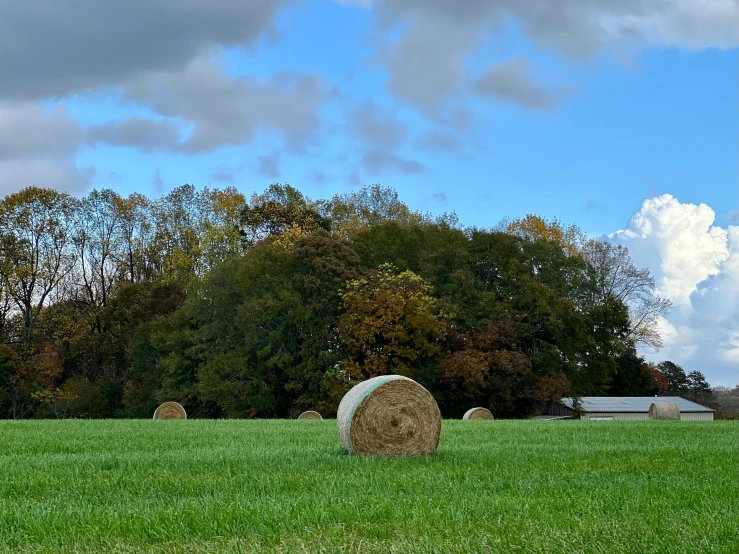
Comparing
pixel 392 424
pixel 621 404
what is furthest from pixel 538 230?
pixel 392 424

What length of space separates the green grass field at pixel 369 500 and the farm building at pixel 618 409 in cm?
4448

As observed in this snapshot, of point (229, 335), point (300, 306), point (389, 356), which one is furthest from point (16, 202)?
point (389, 356)

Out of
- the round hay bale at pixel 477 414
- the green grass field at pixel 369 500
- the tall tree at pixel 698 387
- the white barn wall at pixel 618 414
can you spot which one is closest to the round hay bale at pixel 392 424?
the green grass field at pixel 369 500

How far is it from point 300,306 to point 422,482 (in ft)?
118

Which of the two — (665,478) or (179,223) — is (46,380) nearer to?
(179,223)

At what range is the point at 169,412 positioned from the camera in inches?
1298

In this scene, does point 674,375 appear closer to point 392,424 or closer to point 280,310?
point 280,310

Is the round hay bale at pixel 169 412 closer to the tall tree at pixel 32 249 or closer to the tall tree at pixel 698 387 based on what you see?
the tall tree at pixel 32 249

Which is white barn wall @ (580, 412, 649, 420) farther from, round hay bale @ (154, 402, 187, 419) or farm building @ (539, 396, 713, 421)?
round hay bale @ (154, 402, 187, 419)

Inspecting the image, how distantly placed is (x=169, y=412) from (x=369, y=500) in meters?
26.9

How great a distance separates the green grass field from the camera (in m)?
5.87

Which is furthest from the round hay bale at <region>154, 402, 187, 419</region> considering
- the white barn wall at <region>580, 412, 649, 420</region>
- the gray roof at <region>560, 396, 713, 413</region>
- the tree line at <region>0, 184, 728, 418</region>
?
the white barn wall at <region>580, 412, 649, 420</region>

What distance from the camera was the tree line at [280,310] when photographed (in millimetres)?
43531

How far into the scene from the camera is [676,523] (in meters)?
6.35
